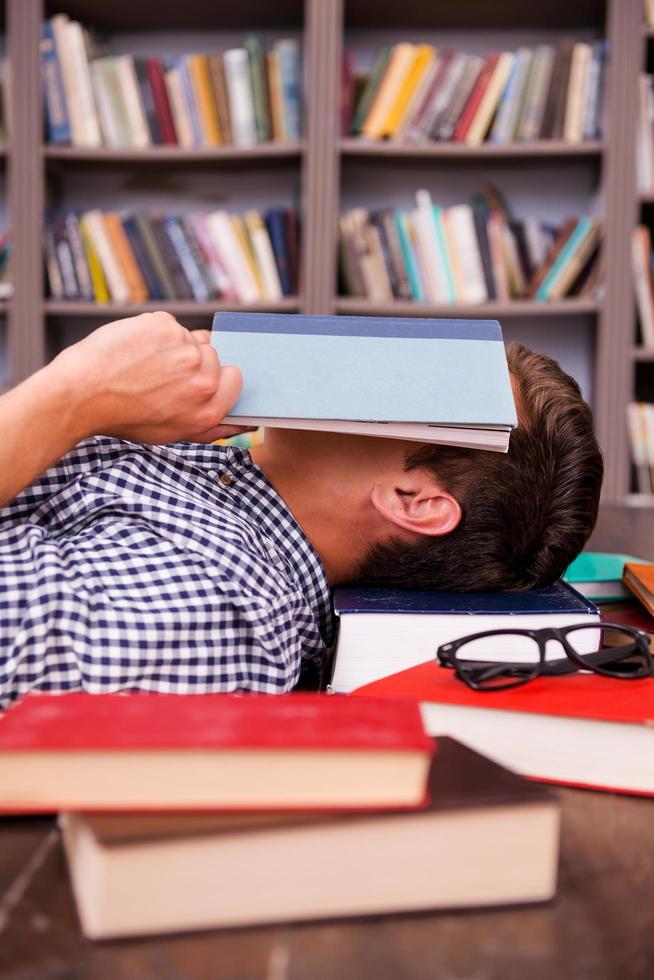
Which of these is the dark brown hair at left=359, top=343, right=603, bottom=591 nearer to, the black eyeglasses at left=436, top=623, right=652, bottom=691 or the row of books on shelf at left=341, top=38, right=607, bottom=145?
the black eyeglasses at left=436, top=623, right=652, bottom=691

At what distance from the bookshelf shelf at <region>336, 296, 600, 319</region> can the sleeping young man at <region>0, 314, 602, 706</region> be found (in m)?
1.87

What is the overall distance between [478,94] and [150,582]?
2.56m

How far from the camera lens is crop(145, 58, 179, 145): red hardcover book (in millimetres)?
2861

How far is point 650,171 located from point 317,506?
7.87 feet

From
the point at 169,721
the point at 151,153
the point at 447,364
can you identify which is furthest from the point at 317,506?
the point at 151,153

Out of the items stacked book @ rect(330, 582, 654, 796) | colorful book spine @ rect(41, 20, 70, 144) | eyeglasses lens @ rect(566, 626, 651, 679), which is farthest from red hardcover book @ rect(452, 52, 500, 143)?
eyeglasses lens @ rect(566, 626, 651, 679)

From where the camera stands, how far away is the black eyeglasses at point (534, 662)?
63 cm

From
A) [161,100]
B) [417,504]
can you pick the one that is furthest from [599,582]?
[161,100]

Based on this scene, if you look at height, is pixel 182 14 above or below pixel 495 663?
above

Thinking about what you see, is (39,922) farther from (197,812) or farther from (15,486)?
(15,486)

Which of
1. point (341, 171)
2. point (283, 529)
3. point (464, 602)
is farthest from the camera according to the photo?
point (341, 171)

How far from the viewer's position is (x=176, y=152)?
113 inches

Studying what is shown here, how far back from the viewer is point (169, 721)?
0.43 meters

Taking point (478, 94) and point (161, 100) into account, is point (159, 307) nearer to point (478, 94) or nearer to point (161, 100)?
point (161, 100)
